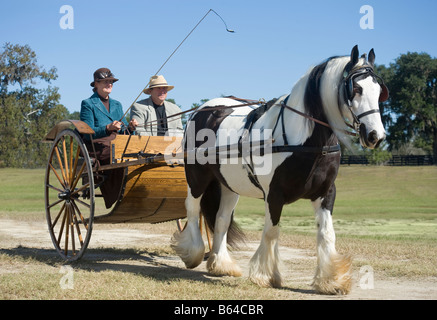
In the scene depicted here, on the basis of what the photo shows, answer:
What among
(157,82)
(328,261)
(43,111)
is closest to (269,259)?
(328,261)

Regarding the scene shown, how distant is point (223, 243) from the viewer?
7602 mm

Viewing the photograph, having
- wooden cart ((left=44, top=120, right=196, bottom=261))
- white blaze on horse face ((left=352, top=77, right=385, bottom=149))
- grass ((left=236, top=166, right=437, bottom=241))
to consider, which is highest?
white blaze on horse face ((left=352, top=77, right=385, bottom=149))

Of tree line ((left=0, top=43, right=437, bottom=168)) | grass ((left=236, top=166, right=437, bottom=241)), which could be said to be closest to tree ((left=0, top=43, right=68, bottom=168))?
tree line ((left=0, top=43, right=437, bottom=168))

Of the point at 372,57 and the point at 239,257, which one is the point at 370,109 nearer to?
the point at 372,57

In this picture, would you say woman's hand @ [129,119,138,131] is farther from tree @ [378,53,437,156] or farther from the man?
tree @ [378,53,437,156]

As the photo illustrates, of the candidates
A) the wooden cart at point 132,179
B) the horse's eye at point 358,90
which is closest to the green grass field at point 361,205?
the wooden cart at point 132,179

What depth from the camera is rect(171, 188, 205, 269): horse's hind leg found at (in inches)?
295

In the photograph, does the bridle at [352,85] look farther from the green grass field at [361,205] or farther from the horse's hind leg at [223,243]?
the green grass field at [361,205]

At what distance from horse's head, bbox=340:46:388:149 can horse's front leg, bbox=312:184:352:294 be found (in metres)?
1.12

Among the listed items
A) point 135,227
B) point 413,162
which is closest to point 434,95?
point 413,162

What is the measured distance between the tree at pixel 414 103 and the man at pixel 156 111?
196ft

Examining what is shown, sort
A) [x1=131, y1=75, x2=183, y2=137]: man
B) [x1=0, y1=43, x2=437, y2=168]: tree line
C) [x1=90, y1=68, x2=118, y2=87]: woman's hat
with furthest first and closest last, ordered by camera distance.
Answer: [x1=0, y1=43, x2=437, y2=168]: tree line, [x1=131, y1=75, x2=183, y2=137]: man, [x1=90, y1=68, x2=118, y2=87]: woman's hat

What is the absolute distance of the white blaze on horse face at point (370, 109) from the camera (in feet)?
17.0

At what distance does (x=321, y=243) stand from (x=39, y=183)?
33887 millimetres
